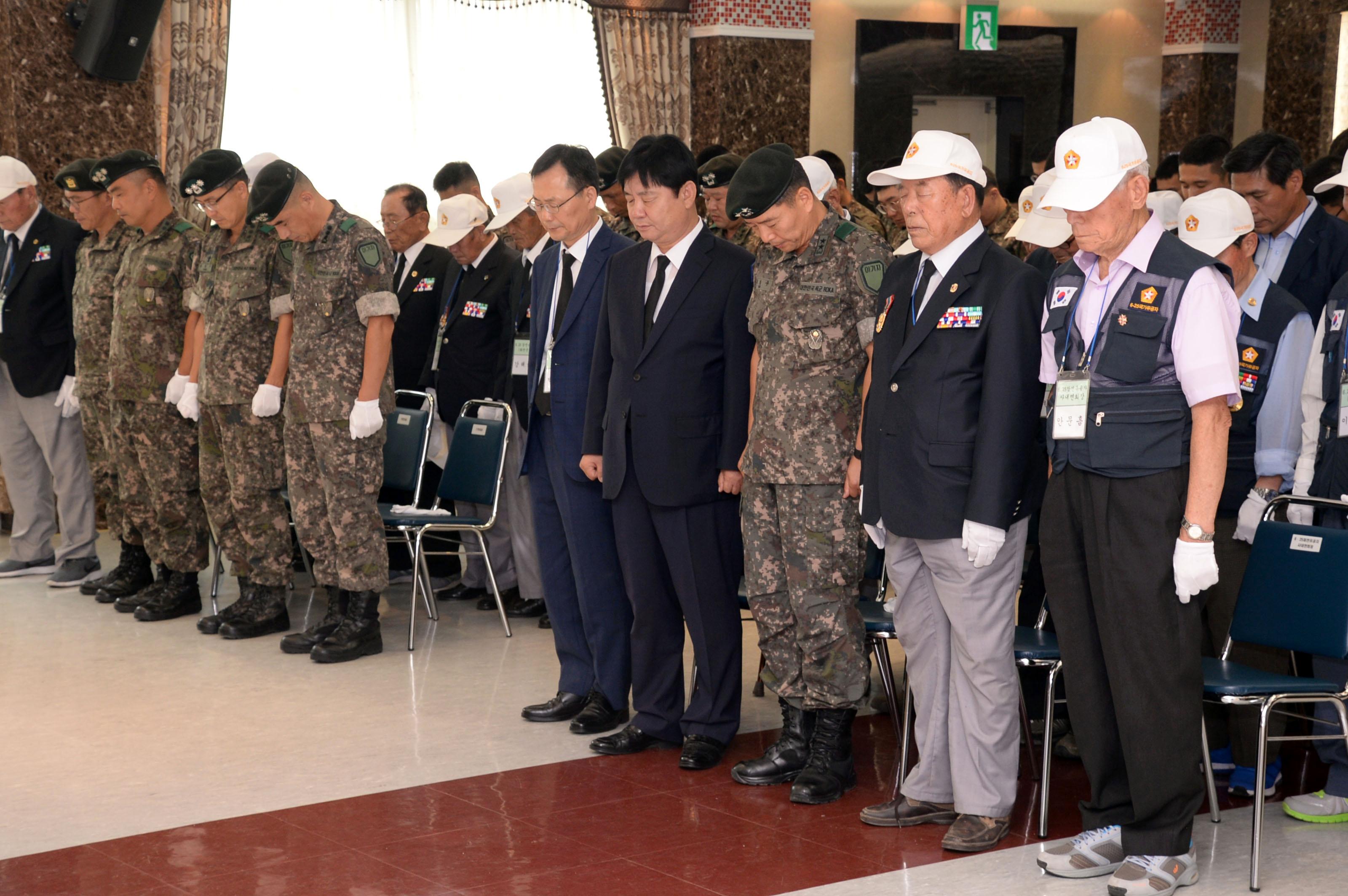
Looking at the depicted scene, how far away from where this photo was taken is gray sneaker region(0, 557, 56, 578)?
6.85 metres

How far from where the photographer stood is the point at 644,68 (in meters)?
9.41

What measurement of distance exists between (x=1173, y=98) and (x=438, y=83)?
18.1 feet

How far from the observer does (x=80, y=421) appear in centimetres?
667

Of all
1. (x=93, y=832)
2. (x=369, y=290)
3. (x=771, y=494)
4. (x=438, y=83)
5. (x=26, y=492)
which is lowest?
(x=93, y=832)

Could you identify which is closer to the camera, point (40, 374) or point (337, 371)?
point (337, 371)

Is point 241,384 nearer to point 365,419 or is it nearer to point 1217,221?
point 365,419

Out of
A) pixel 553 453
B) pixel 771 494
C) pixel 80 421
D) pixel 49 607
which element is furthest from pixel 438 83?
pixel 771 494

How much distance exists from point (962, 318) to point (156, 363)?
3876 millimetres

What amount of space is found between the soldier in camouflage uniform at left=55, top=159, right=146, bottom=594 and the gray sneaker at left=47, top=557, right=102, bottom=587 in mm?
129

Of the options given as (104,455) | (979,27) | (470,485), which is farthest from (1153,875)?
(979,27)

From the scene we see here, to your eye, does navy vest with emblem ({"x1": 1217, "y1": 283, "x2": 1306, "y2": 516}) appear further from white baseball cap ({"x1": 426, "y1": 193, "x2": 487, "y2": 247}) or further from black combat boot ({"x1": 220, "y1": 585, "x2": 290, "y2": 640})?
black combat boot ({"x1": 220, "y1": 585, "x2": 290, "y2": 640})

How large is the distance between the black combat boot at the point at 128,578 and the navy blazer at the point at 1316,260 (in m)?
4.86

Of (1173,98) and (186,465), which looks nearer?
(186,465)

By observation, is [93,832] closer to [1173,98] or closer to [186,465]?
[186,465]
